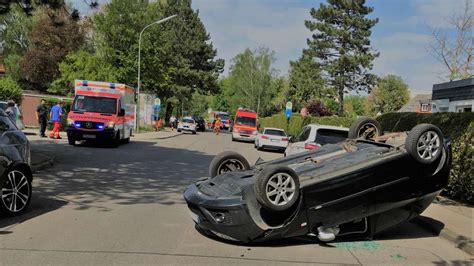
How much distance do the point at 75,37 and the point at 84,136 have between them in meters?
38.6

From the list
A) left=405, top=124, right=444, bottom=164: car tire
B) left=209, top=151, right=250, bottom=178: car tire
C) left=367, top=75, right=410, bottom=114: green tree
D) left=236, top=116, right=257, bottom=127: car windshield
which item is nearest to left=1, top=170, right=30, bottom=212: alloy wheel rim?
left=209, top=151, right=250, bottom=178: car tire

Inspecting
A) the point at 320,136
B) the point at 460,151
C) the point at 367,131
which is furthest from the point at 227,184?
the point at 320,136

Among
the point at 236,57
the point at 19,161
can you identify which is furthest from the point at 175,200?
the point at 236,57

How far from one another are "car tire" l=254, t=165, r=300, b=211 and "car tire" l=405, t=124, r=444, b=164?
1663 millimetres

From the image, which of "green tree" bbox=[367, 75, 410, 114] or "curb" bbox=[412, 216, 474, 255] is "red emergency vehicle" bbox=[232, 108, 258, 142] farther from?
"green tree" bbox=[367, 75, 410, 114]

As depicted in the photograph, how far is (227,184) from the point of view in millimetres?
6590

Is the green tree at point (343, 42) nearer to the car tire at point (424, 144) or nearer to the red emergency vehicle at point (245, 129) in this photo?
the red emergency vehicle at point (245, 129)

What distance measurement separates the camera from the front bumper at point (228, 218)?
600 cm

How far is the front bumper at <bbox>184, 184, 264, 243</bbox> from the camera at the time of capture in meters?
6.00

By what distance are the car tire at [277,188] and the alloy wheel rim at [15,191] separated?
3.77m

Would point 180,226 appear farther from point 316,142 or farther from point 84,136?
point 84,136

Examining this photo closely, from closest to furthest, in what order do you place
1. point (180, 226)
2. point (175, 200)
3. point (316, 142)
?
point (180, 226)
point (175, 200)
point (316, 142)

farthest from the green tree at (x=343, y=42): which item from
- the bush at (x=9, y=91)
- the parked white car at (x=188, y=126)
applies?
the bush at (x=9, y=91)

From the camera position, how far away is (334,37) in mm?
50375
